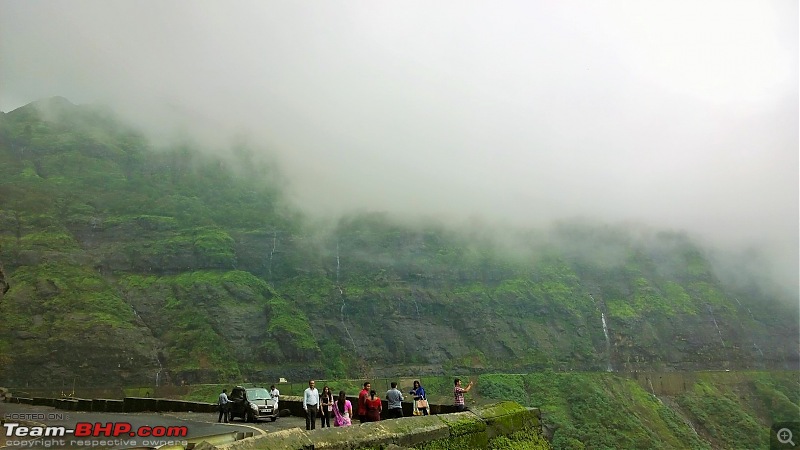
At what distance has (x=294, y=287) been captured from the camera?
121 m

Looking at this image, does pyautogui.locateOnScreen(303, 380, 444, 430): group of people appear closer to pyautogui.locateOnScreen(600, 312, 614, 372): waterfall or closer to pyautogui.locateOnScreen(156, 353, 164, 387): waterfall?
pyautogui.locateOnScreen(156, 353, 164, 387): waterfall

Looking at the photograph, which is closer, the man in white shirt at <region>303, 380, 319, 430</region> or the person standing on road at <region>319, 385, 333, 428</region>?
the man in white shirt at <region>303, 380, 319, 430</region>

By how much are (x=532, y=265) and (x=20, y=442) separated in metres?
143

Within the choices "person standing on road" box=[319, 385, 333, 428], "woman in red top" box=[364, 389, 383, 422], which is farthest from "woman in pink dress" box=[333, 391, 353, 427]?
"woman in red top" box=[364, 389, 383, 422]

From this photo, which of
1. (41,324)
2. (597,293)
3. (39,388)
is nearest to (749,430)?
(597,293)

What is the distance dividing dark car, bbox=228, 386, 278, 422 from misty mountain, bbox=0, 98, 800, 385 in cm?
7378

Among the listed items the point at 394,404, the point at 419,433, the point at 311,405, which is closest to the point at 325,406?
the point at 311,405

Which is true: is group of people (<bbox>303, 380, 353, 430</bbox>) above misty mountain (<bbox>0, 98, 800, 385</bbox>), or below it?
below

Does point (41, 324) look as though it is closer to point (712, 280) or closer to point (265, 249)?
point (265, 249)

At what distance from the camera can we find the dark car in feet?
69.6

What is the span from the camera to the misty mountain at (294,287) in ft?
304

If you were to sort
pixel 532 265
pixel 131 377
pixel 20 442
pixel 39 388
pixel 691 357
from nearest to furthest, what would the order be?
1. pixel 20 442
2. pixel 39 388
3. pixel 131 377
4. pixel 691 357
5. pixel 532 265

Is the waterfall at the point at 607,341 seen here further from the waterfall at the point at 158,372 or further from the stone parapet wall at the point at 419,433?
the stone parapet wall at the point at 419,433

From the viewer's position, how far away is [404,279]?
13212cm
